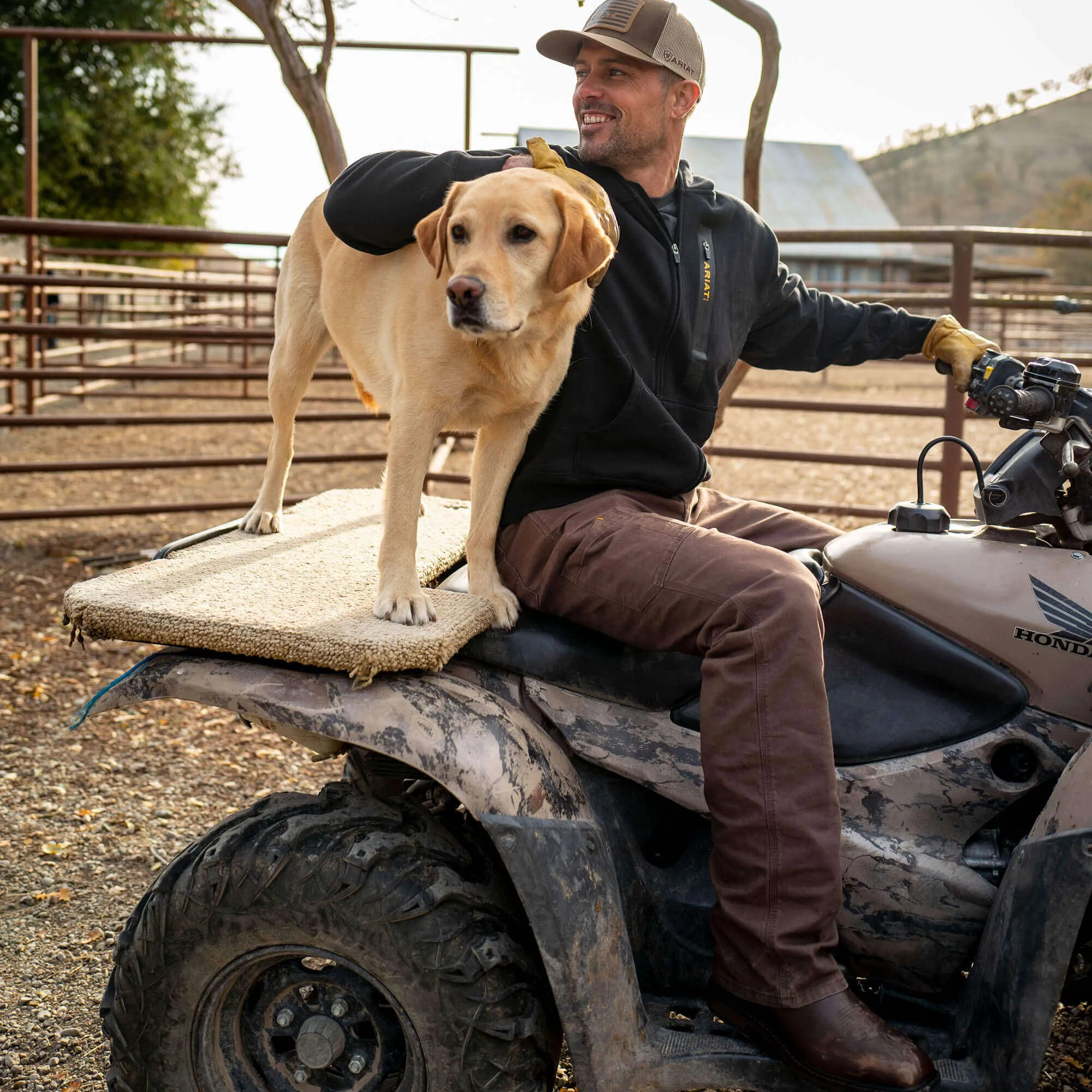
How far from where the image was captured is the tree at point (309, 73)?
14.8 feet

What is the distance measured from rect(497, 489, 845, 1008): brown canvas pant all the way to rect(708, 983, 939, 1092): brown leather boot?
2cm

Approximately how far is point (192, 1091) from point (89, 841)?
153 cm

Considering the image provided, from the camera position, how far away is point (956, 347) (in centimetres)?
229

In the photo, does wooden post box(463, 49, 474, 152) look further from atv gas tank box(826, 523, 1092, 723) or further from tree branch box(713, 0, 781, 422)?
atv gas tank box(826, 523, 1092, 723)

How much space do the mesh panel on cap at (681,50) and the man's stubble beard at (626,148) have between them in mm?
109

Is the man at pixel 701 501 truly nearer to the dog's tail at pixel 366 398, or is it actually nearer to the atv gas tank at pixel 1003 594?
the atv gas tank at pixel 1003 594

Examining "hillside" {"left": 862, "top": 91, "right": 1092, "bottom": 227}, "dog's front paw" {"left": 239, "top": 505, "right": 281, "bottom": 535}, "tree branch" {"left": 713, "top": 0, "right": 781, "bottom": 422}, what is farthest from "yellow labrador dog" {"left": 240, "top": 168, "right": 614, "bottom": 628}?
"hillside" {"left": 862, "top": 91, "right": 1092, "bottom": 227}

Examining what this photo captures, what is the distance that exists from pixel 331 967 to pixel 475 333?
1.12 m

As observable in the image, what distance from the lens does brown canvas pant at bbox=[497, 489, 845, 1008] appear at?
1.62 m

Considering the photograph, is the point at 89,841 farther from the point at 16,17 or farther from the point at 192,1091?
the point at 16,17

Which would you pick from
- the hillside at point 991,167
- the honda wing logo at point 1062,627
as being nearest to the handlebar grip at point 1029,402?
the honda wing logo at point 1062,627

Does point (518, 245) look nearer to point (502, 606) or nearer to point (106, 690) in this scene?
point (502, 606)

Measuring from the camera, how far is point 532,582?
203 centimetres

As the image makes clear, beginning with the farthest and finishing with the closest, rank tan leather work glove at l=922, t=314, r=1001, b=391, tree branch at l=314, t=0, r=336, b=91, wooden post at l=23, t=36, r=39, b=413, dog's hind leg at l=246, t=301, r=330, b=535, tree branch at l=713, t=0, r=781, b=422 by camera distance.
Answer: wooden post at l=23, t=36, r=39, b=413, tree branch at l=314, t=0, r=336, b=91, tree branch at l=713, t=0, r=781, b=422, dog's hind leg at l=246, t=301, r=330, b=535, tan leather work glove at l=922, t=314, r=1001, b=391
